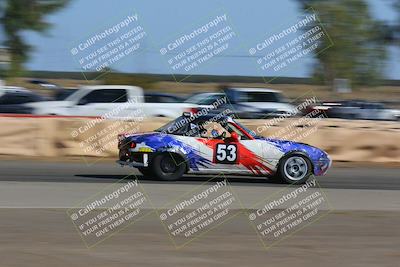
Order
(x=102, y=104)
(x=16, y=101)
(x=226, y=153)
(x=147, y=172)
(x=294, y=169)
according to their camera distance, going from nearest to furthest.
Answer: (x=226, y=153) → (x=147, y=172) → (x=294, y=169) → (x=102, y=104) → (x=16, y=101)

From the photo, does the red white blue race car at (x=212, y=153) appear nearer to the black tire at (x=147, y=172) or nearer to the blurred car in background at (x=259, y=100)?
the black tire at (x=147, y=172)

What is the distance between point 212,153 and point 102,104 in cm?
1132

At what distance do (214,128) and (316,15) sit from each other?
33.6 meters

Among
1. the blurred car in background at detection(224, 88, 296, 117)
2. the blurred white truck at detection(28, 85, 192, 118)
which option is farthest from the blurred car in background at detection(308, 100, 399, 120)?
the blurred white truck at detection(28, 85, 192, 118)

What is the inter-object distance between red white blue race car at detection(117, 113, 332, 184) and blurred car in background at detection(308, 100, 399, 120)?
1845 centimetres

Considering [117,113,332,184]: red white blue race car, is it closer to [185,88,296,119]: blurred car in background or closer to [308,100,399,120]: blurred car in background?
[185,88,296,119]: blurred car in background

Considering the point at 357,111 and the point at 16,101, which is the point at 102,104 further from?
the point at 357,111

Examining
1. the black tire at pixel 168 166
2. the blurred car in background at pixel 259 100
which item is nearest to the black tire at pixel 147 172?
the black tire at pixel 168 166

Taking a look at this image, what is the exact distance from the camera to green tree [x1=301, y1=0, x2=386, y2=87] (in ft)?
156

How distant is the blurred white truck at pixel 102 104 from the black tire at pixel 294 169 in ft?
34.7

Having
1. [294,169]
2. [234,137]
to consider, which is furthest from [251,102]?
[234,137]

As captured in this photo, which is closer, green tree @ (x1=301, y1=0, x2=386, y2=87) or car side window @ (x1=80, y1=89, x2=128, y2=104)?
car side window @ (x1=80, y1=89, x2=128, y2=104)

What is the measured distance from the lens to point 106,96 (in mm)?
25781

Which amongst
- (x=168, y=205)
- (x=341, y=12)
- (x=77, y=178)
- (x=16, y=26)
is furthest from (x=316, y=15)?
(x=168, y=205)
